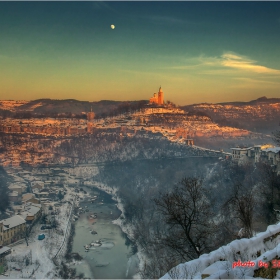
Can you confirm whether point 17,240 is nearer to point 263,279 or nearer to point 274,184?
point 274,184

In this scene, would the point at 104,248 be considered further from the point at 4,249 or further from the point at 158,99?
the point at 158,99

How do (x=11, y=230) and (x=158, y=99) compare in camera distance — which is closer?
(x=11, y=230)

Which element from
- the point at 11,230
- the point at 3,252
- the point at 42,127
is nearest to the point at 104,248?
the point at 3,252

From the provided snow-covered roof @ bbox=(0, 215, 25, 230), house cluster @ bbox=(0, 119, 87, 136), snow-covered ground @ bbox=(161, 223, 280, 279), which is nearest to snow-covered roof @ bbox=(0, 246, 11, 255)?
snow-covered roof @ bbox=(0, 215, 25, 230)

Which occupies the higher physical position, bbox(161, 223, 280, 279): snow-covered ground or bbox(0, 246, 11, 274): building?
bbox(161, 223, 280, 279): snow-covered ground

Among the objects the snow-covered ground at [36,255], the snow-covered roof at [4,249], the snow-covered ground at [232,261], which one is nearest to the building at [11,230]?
the snow-covered ground at [36,255]

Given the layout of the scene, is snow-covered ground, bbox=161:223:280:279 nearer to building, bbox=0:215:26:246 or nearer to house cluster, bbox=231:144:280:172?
building, bbox=0:215:26:246
